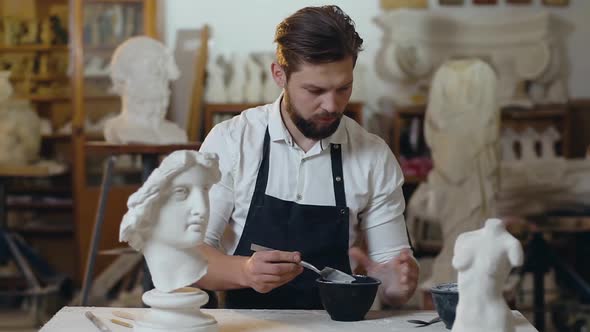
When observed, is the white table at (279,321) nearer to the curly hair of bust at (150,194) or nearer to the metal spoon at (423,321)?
the metal spoon at (423,321)

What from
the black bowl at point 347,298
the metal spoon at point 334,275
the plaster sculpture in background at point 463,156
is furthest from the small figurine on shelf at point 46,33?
the black bowl at point 347,298

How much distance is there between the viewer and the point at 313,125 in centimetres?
310

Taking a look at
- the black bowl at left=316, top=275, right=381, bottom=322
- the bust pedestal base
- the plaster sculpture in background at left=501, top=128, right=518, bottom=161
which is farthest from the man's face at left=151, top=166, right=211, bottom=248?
the plaster sculpture in background at left=501, top=128, right=518, bottom=161

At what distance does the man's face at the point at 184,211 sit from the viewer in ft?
7.90

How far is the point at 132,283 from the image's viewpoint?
710 cm

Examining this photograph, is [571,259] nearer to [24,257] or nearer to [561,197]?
[561,197]

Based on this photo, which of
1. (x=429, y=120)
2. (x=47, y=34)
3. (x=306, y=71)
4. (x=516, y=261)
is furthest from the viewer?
(x=47, y=34)

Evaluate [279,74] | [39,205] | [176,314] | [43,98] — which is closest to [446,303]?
[176,314]

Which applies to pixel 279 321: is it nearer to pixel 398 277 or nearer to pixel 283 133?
pixel 398 277

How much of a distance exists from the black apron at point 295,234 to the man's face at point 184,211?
0.74 m

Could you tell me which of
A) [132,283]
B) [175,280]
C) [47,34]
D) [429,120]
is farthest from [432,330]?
[47,34]

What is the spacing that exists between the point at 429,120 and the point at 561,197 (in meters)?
1.01

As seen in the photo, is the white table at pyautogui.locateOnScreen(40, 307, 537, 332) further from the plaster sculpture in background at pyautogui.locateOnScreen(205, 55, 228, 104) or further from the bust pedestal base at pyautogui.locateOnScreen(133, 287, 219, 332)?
the plaster sculpture in background at pyautogui.locateOnScreen(205, 55, 228, 104)

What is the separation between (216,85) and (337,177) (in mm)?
4643
